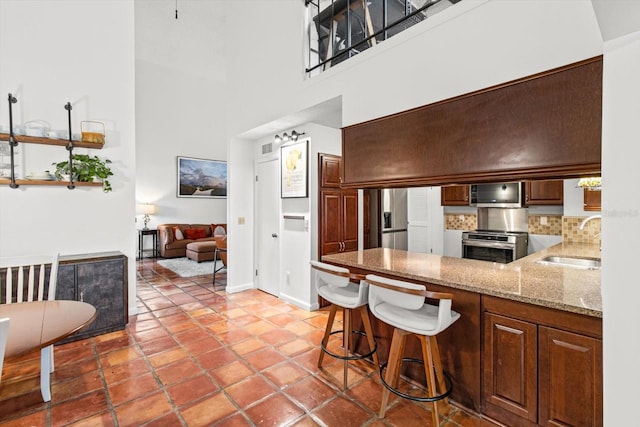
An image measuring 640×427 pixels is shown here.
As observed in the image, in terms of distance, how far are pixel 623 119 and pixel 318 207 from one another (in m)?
3.28

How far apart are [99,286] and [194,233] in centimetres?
497

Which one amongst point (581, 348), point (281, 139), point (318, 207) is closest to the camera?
point (581, 348)

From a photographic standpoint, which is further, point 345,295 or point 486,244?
point 486,244

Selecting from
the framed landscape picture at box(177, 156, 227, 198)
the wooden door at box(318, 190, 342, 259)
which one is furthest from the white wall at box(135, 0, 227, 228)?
the wooden door at box(318, 190, 342, 259)

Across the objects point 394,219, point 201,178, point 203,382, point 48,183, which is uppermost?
point 201,178

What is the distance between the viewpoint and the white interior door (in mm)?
4383

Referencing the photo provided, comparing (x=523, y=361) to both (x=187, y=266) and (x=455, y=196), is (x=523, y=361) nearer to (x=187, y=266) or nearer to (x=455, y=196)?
(x=455, y=196)

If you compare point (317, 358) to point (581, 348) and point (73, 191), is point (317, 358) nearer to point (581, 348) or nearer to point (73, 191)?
point (581, 348)

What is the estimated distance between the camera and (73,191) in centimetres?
332

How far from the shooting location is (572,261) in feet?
8.98

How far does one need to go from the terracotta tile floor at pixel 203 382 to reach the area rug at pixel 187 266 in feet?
8.18

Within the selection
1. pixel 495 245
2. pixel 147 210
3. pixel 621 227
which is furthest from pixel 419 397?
pixel 147 210

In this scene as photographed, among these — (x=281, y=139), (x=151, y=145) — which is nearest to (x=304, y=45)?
Answer: (x=281, y=139)

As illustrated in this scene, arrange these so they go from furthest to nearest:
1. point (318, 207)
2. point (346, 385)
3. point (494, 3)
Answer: point (318, 207)
point (346, 385)
point (494, 3)
